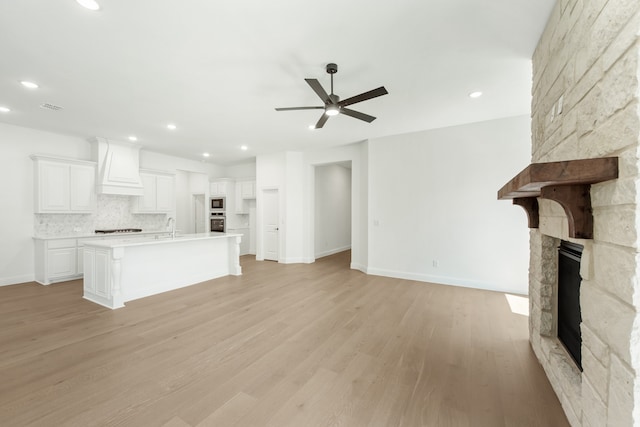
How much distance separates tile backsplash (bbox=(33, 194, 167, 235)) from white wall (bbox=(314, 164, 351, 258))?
428 cm

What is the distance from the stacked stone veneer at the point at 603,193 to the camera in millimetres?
1020

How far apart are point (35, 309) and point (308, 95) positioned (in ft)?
15.5

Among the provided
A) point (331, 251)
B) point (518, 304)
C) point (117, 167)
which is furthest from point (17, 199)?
point (518, 304)

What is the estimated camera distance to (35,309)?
3.51m

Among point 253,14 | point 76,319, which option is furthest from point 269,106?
point 76,319

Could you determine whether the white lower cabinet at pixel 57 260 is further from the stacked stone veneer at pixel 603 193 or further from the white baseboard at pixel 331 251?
the stacked stone veneer at pixel 603 193

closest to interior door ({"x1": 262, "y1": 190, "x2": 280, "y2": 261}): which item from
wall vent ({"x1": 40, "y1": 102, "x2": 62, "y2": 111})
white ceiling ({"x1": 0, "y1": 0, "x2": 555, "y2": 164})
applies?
white ceiling ({"x1": 0, "y1": 0, "x2": 555, "y2": 164})

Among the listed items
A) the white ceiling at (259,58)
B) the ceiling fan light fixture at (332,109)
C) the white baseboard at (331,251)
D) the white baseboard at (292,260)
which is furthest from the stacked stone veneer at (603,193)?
the white baseboard at (331,251)

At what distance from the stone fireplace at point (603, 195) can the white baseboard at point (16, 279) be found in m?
7.86

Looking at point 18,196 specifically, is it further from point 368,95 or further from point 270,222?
point 368,95

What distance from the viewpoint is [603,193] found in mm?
1203

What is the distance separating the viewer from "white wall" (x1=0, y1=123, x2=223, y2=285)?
15.4 ft

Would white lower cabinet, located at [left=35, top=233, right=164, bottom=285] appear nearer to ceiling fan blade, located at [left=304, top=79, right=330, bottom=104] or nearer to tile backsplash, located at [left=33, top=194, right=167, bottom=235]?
tile backsplash, located at [left=33, top=194, right=167, bottom=235]

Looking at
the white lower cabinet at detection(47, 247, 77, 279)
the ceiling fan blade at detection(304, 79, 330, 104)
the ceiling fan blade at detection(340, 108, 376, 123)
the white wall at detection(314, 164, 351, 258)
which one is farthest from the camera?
the white wall at detection(314, 164, 351, 258)
